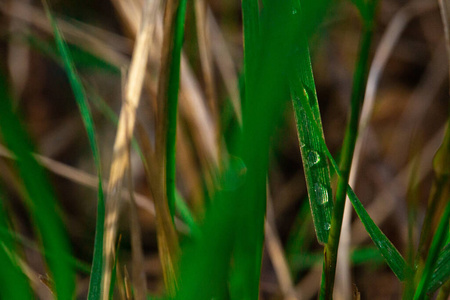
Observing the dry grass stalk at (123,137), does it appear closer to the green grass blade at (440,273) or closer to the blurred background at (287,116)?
the green grass blade at (440,273)

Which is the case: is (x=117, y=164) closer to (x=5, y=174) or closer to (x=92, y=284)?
(x=92, y=284)

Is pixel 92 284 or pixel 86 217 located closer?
pixel 92 284

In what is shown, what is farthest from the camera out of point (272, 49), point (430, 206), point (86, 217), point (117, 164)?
point (86, 217)

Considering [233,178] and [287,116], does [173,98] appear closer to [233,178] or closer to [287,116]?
[233,178]

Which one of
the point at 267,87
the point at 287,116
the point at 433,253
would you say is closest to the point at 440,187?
the point at 433,253

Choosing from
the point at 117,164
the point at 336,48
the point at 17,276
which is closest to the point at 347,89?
the point at 336,48

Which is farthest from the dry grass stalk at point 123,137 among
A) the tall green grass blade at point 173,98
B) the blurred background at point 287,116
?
the blurred background at point 287,116

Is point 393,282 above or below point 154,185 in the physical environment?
below
